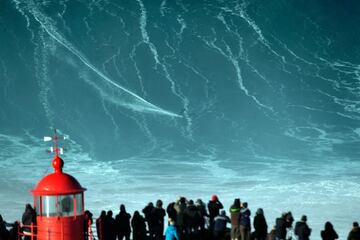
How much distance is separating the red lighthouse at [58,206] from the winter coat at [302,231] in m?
7.82

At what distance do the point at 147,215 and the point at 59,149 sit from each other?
19.4 ft

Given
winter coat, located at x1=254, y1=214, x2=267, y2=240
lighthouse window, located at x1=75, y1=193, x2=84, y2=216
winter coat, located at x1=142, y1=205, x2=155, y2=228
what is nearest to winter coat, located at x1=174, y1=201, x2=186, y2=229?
winter coat, located at x1=142, y1=205, x2=155, y2=228

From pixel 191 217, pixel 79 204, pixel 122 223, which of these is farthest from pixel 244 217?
pixel 79 204

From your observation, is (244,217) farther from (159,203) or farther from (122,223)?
(122,223)

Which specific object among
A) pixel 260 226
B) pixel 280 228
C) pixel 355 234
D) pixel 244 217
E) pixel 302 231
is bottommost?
pixel 355 234

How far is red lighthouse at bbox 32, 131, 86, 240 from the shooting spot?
16.5 metres

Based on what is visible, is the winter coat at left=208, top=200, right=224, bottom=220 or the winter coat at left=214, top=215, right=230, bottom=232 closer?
the winter coat at left=214, top=215, right=230, bottom=232

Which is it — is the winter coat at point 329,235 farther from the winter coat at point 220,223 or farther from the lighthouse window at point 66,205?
the lighthouse window at point 66,205

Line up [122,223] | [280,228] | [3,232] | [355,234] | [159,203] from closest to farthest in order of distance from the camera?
1. [3,232]
2. [355,234]
3. [280,228]
4. [159,203]
5. [122,223]

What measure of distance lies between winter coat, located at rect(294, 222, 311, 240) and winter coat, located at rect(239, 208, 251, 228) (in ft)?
5.52

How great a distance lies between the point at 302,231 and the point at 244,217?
2.04 m

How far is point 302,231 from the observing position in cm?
2056

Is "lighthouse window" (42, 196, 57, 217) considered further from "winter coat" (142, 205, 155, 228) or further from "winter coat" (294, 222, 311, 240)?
"winter coat" (294, 222, 311, 240)

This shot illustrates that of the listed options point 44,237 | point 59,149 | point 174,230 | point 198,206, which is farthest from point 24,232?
point 198,206
